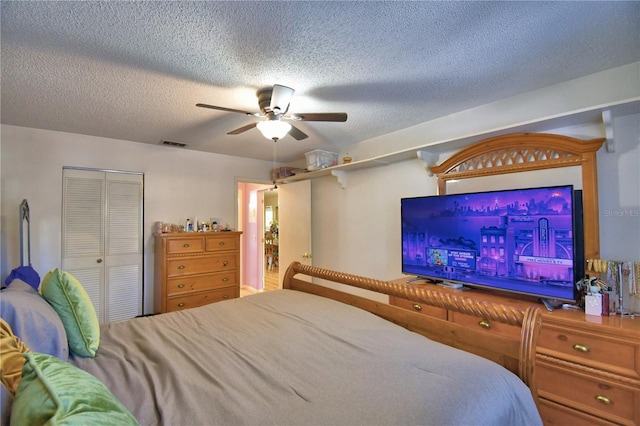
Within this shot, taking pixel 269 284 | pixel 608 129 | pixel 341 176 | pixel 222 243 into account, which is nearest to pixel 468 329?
pixel 608 129

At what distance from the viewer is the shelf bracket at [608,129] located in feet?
5.81

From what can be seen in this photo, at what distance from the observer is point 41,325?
1204 millimetres

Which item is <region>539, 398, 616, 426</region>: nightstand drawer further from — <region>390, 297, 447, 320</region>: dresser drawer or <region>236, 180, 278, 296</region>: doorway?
<region>236, 180, 278, 296</region>: doorway

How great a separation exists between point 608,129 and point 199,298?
4198mm

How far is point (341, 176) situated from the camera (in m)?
3.69

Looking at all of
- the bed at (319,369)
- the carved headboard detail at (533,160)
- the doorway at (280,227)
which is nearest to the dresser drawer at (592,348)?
the carved headboard detail at (533,160)

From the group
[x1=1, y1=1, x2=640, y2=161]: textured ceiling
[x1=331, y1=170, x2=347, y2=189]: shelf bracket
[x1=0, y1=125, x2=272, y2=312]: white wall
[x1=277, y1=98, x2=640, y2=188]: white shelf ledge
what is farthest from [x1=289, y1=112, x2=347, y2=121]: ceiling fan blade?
[x1=0, y1=125, x2=272, y2=312]: white wall

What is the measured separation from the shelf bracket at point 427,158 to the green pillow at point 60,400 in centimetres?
270

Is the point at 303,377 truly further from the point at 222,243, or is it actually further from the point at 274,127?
the point at 222,243

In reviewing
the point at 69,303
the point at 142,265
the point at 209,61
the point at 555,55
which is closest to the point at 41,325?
the point at 69,303

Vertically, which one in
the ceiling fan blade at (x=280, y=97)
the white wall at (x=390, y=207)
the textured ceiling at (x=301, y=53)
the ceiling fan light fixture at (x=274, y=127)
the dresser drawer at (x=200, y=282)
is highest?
the textured ceiling at (x=301, y=53)

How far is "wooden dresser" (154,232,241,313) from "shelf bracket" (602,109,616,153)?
3.77m

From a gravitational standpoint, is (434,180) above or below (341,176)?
below

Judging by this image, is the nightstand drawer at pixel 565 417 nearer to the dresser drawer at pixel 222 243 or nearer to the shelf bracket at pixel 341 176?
the shelf bracket at pixel 341 176
